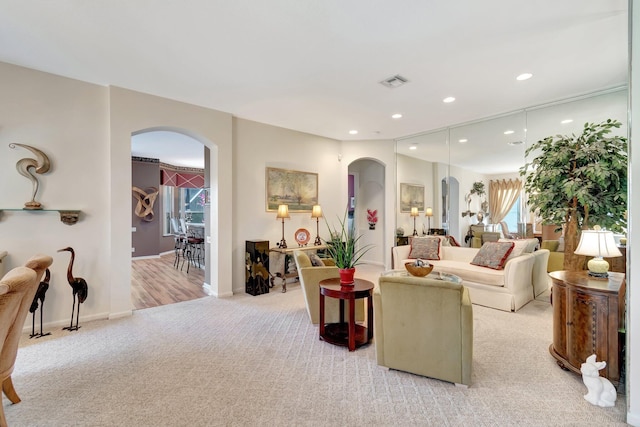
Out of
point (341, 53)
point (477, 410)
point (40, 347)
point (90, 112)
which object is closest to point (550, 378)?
point (477, 410)

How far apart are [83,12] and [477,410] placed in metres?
4.36

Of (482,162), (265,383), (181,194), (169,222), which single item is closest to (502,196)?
(482,162)

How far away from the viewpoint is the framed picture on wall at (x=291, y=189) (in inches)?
219

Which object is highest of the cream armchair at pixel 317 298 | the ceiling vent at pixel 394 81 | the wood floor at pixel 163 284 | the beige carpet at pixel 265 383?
the ceiling vent at pixel 394 81

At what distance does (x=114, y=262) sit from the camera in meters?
3.89

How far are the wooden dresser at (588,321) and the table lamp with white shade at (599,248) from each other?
0.09 meters

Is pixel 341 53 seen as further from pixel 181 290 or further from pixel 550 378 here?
pixel 181 290

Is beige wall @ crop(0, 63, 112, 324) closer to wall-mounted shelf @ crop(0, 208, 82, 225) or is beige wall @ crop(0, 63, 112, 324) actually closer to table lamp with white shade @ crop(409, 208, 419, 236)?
wall-mounted shelf @ crop(0, 208, 82, 225)

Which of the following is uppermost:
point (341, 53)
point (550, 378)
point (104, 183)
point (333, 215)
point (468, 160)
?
point (341, 53)

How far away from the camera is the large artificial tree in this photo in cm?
316

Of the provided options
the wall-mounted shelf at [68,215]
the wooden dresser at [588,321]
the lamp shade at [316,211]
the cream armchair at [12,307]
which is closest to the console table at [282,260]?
the lamp shade at [316,211]

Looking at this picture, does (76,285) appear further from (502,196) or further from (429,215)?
(502,196)

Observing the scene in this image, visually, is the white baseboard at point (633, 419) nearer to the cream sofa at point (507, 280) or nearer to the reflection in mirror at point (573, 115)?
the cream sofa at point (507, 280)

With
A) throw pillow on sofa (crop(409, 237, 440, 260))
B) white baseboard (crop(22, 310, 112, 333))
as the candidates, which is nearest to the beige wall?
white baseboard (crop(22, 310, 112, 333))
